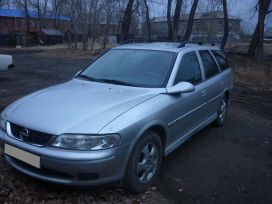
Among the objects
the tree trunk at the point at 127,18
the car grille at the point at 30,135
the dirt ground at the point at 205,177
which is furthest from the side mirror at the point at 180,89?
the tree trunk at the point at 127,18

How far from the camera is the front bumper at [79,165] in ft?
11.4

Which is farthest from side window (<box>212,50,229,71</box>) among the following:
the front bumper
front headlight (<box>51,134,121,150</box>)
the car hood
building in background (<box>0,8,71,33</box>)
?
building in background (<box>0,8,71,33</box>)

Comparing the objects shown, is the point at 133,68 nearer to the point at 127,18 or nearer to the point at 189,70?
the point at 189,70

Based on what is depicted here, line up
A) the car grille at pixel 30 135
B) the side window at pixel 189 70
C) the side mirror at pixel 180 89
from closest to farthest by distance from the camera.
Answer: the car grille at pixel 30 135 → the side mirror at pixel 180 89 → the side window at pixel 189 70

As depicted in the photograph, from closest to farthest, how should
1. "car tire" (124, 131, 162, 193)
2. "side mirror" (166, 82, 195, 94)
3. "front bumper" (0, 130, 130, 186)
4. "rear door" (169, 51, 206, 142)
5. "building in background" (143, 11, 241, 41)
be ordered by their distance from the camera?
"front bumper" (0, 130, 130, 186), "car tire" (124, 131, 162, 193), "side mirror" (166, 82, 195, 94), "rear door" (169, 51, 206, 142), "building in background" (143, 11, 241, 41)

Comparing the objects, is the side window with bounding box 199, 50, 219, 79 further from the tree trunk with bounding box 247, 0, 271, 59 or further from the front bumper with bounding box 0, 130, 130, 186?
the tree trunk with bounding box 247, 0, 271, 59

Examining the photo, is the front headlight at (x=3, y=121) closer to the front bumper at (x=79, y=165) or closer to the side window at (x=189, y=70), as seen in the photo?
the front bumper at (x=79, y=165)

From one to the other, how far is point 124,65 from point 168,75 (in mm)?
711

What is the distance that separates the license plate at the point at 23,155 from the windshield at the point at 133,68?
167 centimetres

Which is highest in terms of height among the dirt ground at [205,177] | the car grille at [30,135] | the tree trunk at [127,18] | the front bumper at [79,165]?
the tree trunk at [127,18]

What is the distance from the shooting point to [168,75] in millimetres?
4883

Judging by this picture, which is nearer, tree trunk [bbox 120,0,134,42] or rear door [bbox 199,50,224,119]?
rear door [bbox 199,50,224,119]

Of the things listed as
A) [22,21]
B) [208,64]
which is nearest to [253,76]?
[208,64]

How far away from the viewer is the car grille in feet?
11.8
